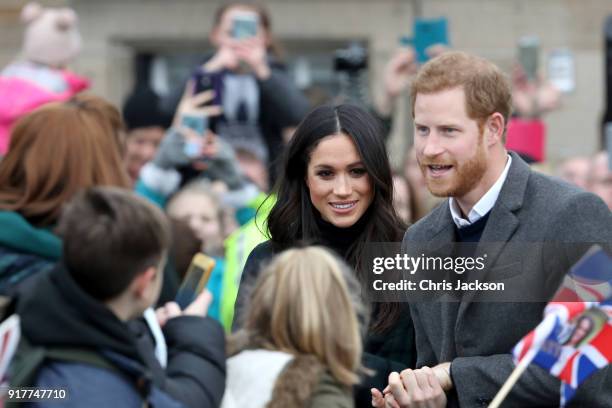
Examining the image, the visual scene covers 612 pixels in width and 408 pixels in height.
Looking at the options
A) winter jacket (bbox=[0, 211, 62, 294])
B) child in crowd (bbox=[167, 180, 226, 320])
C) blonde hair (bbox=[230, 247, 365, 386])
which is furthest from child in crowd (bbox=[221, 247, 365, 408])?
child in crowd (bbox=[167, 180, 226, 320])

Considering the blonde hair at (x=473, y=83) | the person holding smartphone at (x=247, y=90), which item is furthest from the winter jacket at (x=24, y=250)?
the person holding smartphone at (x=247, y=90)

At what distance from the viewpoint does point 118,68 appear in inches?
487

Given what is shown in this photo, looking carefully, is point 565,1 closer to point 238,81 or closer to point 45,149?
point 238,81

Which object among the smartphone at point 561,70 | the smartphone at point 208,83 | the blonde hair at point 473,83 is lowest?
the smartphone at point 561,70

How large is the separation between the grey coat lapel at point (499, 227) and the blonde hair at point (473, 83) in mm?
231

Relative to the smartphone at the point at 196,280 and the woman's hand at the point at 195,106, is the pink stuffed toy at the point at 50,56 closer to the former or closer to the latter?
the woman's hand at the point at 195,106

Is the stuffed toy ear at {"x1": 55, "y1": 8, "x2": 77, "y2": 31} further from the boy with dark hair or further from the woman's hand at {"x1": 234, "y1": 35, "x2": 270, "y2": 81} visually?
the boy with dark hair

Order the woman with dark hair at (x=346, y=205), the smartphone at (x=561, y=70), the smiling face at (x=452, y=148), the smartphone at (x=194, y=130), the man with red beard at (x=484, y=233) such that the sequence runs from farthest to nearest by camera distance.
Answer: the smartphone at (x=561, y=70)
the smartphone at (x=194, y=130)
the woman with dark hair at (x=346, y=205)
the smiling face at (x=452, y=148)
the man with red beard at (x=484, y=233)

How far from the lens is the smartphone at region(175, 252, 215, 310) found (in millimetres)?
4750

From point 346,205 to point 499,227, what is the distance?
0.68 m

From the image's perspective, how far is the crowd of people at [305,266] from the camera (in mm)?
3900

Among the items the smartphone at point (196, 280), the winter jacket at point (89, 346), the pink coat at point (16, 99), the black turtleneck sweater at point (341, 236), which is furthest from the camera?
the pink coat at point (16, 99)

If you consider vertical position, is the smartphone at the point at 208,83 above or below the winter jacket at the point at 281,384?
above

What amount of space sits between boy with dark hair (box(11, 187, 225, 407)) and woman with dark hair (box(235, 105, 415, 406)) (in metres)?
0.94
